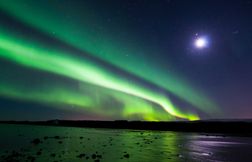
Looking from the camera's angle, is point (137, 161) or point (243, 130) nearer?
point (137, 161)

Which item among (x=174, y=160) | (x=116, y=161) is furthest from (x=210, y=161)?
(x=116, y=161)

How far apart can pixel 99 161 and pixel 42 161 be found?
234 inches

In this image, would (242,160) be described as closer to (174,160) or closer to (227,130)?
(174,160)

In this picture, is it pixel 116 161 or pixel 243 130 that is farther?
pixel 243 130

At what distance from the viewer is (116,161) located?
2283cm

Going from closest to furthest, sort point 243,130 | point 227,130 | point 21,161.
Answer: point 21,161 → point 243,130 → point 227,130

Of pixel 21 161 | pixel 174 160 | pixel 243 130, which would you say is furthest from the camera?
pixel 243 130

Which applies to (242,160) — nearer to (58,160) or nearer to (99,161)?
(99,161)

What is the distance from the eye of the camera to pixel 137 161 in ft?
75.6

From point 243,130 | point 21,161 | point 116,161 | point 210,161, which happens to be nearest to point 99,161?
point 116,161

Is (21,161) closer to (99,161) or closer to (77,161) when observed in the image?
(77,161)

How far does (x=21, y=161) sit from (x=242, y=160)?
78.2ft

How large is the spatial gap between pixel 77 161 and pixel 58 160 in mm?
2241

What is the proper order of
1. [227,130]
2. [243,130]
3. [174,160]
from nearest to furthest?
[174,160], [243,130], [227,130]
